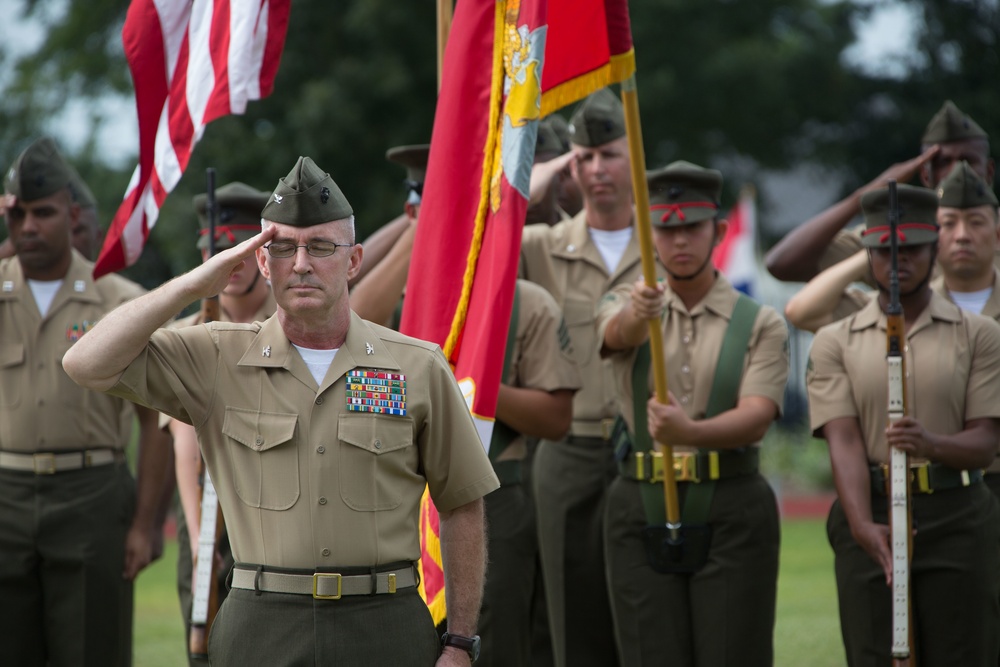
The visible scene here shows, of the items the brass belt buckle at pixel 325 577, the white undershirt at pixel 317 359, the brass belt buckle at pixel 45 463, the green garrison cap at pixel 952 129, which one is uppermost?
the green garrison cap at pixel 952 129

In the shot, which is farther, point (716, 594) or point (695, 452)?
point (695, 452)

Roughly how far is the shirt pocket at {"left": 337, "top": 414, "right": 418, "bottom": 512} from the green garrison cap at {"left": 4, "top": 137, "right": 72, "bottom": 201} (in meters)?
3.56

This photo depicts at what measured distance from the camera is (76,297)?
721 cm

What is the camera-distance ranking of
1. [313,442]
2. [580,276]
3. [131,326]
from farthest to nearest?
[580,276] < [313,442] < [131,326]

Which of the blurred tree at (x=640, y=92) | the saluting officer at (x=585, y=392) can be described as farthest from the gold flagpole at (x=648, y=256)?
the blurred tree at (x=640, y=92)

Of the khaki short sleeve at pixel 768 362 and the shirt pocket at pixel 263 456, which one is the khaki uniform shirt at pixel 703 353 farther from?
the shirt pocket at pixel 263 456

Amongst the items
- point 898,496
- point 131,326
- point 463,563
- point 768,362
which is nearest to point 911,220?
point 768,362

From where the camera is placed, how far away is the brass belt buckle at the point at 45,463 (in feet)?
22.6

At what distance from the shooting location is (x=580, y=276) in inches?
295

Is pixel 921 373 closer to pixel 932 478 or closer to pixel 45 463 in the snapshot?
pixel 932 478

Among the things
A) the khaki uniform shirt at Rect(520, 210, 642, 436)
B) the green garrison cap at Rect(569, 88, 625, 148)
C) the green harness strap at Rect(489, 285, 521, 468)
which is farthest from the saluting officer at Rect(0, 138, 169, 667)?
the green garrison cap at Rect(569, 88, 625, 148)

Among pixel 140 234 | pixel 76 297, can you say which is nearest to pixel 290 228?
pixel 140 234

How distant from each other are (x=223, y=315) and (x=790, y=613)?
624cm

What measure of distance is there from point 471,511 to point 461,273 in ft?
4.67
